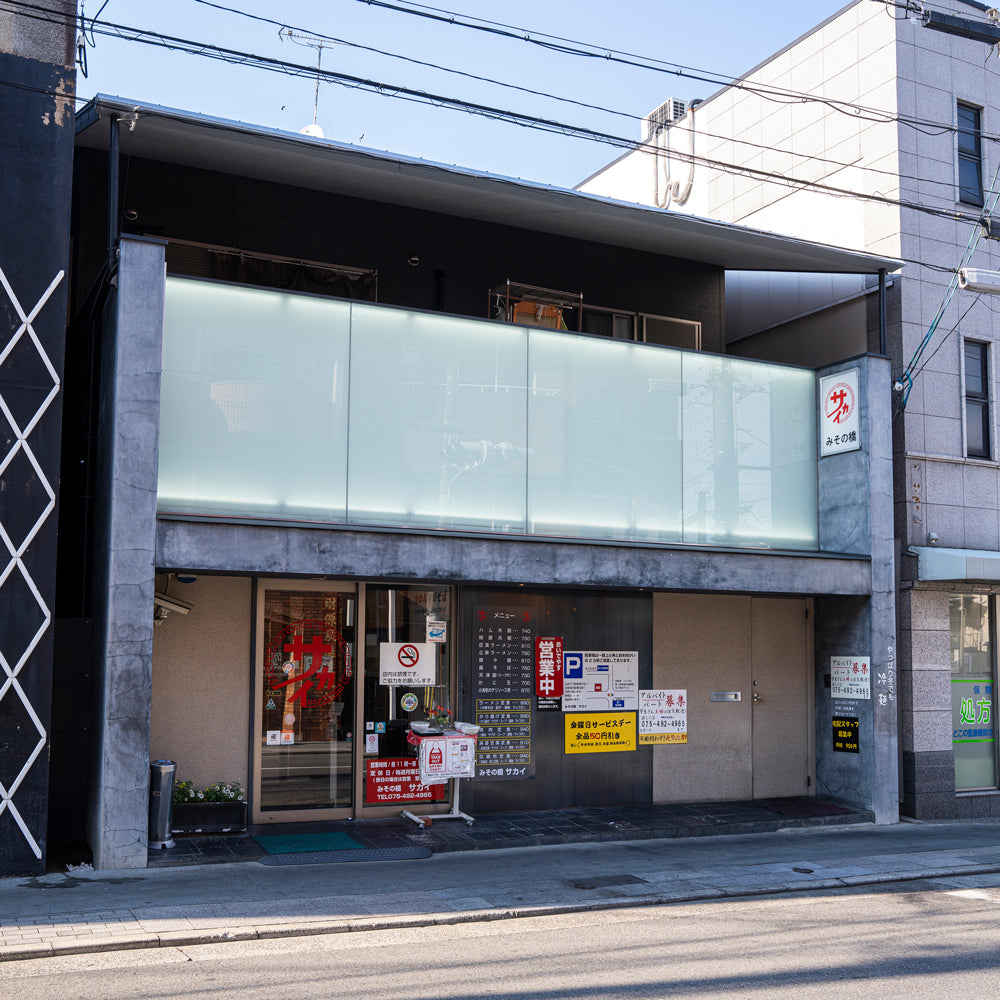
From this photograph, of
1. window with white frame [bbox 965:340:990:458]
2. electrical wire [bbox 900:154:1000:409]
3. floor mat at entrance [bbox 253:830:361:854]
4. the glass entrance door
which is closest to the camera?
floor mat at entrance [bbox 253:830:361:854]

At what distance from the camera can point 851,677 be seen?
14.7 m

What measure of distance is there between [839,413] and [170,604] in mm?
8797

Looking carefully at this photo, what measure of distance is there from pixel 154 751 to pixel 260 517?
296 cm

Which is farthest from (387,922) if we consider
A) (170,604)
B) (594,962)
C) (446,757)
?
(170,604)

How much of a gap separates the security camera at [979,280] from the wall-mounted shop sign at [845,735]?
5.74m

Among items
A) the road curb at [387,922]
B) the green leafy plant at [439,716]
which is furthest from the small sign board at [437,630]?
the road curb at [387,922]

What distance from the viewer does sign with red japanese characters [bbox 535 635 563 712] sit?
14008mm

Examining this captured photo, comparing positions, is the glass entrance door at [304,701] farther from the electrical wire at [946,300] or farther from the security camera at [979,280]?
the security camera at [979,280]

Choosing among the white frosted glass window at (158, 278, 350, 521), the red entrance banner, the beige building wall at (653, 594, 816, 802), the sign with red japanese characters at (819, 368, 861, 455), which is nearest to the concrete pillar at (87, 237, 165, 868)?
the white frosted glass window at (158, 278, 350, 521)

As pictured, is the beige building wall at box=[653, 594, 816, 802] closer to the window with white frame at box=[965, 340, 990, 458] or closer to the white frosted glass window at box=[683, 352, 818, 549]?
the white frosted glass window at box=[683, 352, 818, 549]

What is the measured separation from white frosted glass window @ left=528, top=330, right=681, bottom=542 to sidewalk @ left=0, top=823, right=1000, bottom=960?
12.1ft

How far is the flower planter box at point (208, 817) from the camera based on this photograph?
449 inches

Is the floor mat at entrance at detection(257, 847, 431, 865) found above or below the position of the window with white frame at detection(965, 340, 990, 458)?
below

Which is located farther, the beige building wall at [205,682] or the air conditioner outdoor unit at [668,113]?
the air conditioner outdoor unit at [668,113]
